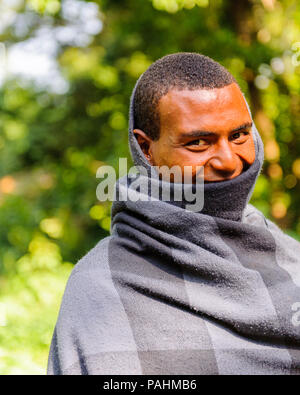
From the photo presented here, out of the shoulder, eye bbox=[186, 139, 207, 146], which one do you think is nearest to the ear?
eye bbox=[186, 139, 207, 146]

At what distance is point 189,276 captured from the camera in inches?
51.8

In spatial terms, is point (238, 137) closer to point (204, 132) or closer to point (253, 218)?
point (204, 132)

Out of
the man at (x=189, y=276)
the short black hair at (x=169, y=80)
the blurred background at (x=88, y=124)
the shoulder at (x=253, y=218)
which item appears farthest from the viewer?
the blurred background at (x=88, y=124)

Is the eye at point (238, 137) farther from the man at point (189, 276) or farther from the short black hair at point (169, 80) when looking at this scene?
the short black hair at point (169, 80)

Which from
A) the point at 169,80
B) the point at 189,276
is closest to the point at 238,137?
the point at 169,80

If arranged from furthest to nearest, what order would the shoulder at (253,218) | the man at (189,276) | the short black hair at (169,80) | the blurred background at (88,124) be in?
1. the blurred background at (88,124)
2. the shoulder at (253,218)
3. the short black hair at (169,80)
4. the man at (189,276)

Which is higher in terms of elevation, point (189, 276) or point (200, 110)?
point (200, 110)

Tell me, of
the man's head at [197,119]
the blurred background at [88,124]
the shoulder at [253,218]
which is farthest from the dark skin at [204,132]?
the blurred background at [88,124]

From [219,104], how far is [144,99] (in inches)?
10.2

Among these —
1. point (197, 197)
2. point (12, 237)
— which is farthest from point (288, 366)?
point (12, 237)

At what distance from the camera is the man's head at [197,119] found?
129 cm

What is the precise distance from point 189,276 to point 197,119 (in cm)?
46

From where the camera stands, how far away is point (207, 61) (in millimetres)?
1420

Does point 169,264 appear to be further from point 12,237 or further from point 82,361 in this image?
point 12,237
